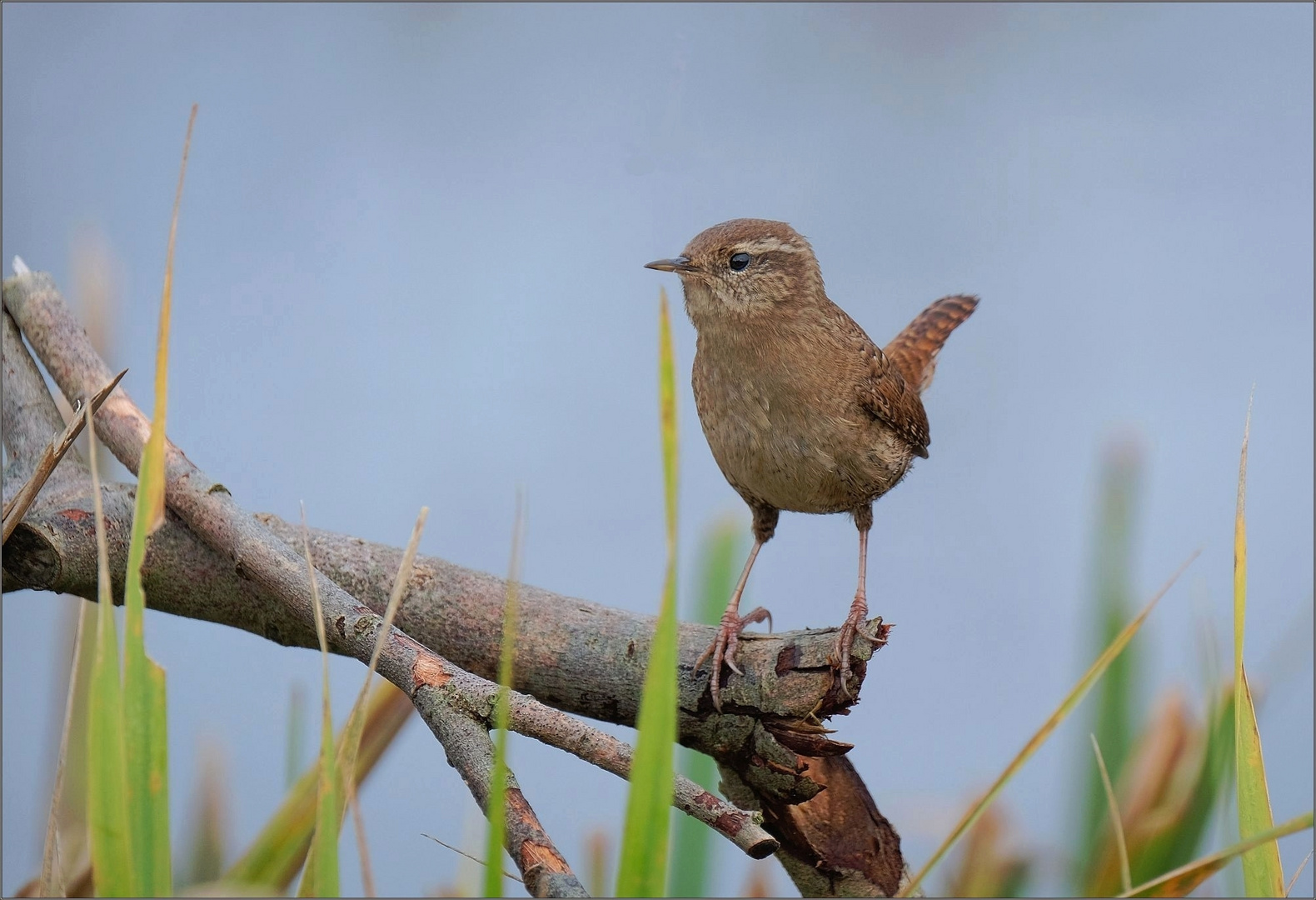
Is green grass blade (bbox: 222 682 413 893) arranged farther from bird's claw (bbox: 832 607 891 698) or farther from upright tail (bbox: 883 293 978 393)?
upright tail (bbox: 883 293 978 393)

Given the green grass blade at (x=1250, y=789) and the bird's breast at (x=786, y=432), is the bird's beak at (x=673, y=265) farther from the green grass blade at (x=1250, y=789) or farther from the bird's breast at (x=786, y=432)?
the green grass blade at (x=1250, y=789)

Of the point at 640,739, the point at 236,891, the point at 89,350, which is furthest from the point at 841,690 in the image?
the point at 89,350

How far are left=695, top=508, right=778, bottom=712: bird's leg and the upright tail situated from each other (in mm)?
654

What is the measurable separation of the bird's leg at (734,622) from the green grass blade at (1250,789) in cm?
76

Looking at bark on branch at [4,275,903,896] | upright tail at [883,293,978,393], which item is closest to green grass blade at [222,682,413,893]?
bark on branch at [4,275,903,896]

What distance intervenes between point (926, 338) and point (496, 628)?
161cm

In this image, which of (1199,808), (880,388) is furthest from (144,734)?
(1199,808)

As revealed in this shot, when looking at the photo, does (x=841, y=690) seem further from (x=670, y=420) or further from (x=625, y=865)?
(x=670, y=420)

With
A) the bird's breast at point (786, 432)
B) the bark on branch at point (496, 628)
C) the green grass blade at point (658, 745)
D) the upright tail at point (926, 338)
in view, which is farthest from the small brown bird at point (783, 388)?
the green grass blade at point (658, 745)

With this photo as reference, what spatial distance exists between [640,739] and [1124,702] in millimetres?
1908

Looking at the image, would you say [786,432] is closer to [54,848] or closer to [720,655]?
[720,655]

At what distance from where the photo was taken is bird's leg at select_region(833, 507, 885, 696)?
1667 millimetres

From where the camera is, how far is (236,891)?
3.39 ft

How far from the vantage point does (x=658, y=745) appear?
3.07ft
